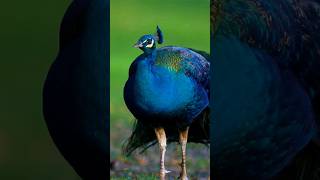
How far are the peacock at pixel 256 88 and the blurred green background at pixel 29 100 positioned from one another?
3.81 feet

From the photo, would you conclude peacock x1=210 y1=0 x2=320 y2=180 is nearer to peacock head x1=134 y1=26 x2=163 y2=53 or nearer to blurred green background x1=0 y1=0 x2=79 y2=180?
peacock head x1=134 y1=26 x2=163 y2=53

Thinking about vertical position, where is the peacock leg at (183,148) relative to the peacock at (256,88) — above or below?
below

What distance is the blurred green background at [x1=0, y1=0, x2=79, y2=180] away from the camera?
196 inches

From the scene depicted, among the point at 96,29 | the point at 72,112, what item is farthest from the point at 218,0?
the point at 72,112

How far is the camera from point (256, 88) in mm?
4680

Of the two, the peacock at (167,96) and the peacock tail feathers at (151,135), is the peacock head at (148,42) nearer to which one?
the peacock at (167,96)

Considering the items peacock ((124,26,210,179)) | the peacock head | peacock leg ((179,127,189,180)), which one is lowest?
peacock leg ((179,127,189,180))

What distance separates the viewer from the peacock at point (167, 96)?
4.59 m

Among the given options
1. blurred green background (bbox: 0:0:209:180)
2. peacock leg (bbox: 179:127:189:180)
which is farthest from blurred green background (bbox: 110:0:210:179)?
blurred green background (bbox: 0:0:209:180)

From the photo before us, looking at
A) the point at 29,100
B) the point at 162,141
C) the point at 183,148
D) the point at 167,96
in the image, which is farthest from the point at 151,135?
the point at 29,100

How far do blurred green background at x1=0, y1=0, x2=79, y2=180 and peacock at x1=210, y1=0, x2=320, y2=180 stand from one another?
3.81 feet

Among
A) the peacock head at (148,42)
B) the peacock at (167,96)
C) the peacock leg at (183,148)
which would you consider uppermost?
the peacock head at (148,42)

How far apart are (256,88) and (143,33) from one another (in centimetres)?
86

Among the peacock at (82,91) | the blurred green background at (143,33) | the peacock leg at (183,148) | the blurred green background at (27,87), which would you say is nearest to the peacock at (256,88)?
the blurred green background at (143,33)
